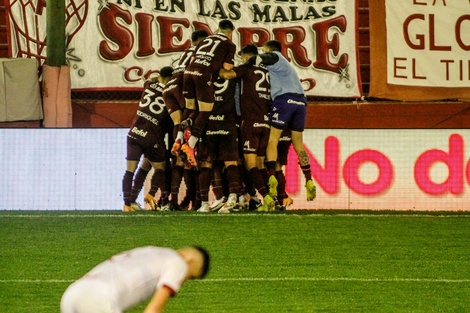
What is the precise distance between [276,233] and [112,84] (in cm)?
742

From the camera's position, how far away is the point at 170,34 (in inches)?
774

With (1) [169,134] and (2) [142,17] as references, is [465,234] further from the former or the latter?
(2) [142,17]

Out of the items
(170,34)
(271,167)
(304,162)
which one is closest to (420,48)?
(170,34)

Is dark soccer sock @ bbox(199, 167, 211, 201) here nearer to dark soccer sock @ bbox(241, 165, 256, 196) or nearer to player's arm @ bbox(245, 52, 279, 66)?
dark soccer sock @ bbox(241, 165, 256, 196)

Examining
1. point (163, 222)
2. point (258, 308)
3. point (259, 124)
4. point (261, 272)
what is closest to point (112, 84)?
point (259, 124)

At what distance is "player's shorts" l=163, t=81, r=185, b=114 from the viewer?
49.9 feet

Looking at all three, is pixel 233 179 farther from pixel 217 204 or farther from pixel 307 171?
pixel 307 171

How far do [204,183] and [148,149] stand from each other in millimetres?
899

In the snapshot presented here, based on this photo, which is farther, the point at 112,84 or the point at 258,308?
the point at 112,84

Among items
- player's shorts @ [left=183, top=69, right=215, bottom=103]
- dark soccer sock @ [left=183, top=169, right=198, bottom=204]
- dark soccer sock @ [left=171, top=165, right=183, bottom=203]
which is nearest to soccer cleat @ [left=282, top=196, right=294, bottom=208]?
dark soccer sock @ [left=183, top=169, right=198, bottom=204]

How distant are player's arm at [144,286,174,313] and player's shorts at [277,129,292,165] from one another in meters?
9.61

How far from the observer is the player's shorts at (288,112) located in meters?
15.2

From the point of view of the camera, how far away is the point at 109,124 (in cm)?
2002

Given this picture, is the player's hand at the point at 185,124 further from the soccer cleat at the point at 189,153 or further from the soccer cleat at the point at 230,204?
the soccer cleat at the point at 230,204
